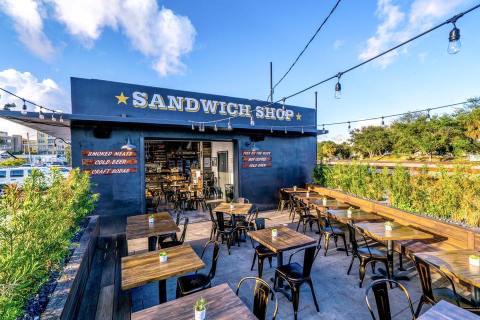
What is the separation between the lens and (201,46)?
348 inches

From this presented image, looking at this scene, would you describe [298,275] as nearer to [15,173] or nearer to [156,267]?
[156,267]

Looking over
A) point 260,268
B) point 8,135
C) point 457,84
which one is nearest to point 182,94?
point 260,268

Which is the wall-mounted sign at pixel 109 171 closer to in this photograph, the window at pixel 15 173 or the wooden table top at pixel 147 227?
the wooden table top at pixel 147 227

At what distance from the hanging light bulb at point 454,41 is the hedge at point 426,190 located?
3557 mm

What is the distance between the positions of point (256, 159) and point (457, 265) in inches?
255

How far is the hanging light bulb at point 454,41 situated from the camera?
8.11ft

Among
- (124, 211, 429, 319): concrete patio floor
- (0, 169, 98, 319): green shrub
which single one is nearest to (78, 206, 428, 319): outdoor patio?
(124, 211, 429, 319): concrete patio floor

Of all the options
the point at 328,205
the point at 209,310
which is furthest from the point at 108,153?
the point at 328,205

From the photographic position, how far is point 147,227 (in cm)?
427

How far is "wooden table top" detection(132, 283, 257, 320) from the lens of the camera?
182 centimetres

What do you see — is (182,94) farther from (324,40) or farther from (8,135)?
(8,135)

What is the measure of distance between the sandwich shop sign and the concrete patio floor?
13.7ft

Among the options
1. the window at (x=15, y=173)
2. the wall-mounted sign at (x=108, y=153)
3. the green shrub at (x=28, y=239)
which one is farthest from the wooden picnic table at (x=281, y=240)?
the window at (x=15, y=173)

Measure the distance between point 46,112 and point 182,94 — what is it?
3.50 meters
